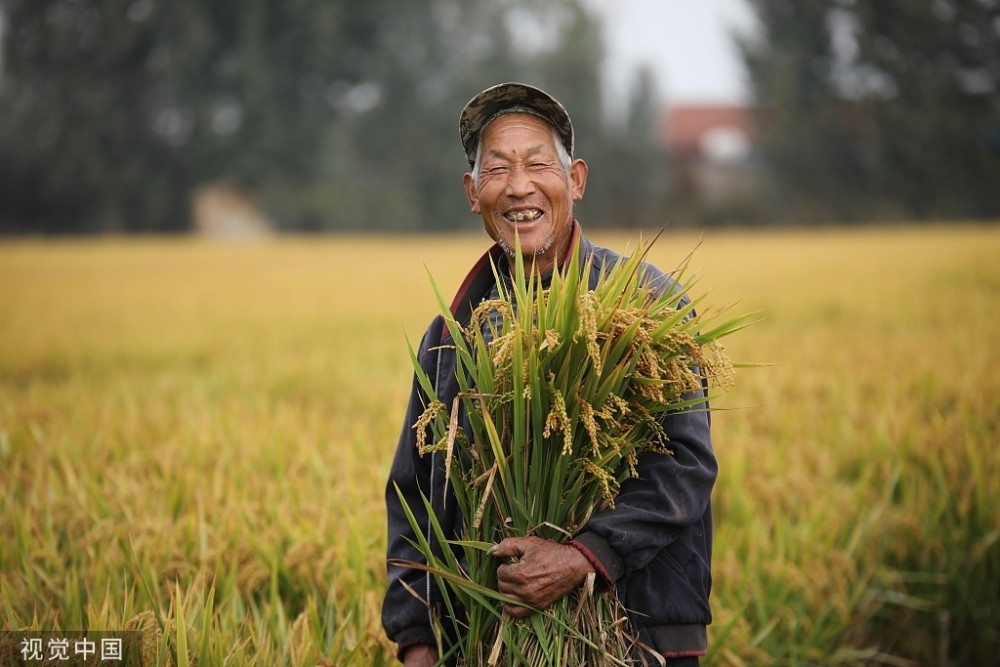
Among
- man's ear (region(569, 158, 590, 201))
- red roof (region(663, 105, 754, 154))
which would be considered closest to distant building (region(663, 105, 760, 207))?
red roof (region(663, 105, 754, 154))

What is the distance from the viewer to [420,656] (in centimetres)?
201

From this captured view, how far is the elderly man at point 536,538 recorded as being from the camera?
175cm

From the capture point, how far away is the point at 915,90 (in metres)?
28.5

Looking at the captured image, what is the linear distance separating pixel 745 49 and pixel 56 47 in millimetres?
23342

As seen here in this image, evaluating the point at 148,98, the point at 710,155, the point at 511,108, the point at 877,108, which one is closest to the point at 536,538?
the point at 511,108

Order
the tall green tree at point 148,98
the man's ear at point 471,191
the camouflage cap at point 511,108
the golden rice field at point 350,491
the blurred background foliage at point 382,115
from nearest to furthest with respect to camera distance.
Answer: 1. the camouflage cap at point 511,108
2. the man's ear at point 471,191
3. the golden rice field at point 350,491
4. the blurred background foliage at point 382,115
5. the tall green tree at point 148,98

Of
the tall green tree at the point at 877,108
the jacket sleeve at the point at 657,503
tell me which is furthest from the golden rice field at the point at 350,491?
the tall green tree at the point at 877,108

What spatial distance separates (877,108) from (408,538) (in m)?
31.4

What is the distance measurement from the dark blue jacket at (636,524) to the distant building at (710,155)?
3047 centimetres

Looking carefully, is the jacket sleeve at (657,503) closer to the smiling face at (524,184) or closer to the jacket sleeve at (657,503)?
the jacket sleeve at (657,503)

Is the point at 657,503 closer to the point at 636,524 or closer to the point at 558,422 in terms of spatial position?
the point at 636,524

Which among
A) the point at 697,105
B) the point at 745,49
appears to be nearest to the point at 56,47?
the point at 745,49

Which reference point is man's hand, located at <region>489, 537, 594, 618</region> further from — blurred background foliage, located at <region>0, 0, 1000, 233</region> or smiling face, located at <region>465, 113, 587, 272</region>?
blurred background foliage, located at <region>0, 0, 1000, 233</region>

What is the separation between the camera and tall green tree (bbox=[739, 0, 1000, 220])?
26828 mm
